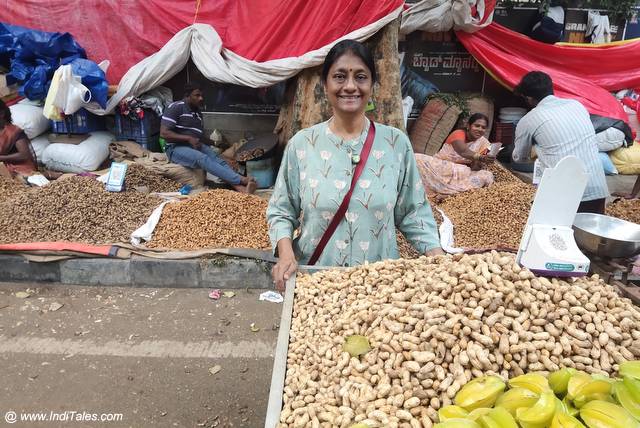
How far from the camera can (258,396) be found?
113 inches

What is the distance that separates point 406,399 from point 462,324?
0.25 m

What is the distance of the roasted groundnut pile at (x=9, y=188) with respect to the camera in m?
5.02

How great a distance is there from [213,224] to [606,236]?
3.32 m

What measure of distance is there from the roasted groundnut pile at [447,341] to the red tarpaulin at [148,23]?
190 inches

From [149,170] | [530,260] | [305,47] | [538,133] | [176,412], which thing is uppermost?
[305,47]

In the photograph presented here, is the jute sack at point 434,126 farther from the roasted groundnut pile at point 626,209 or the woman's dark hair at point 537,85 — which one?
the woman's dark hair at point 537,85

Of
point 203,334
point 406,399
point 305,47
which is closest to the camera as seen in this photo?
point 406,399

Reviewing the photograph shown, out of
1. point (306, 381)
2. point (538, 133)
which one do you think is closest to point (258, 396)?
point (306, 381)

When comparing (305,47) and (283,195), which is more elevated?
(305,47)

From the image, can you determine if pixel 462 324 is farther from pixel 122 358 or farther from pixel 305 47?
pixel 305 47

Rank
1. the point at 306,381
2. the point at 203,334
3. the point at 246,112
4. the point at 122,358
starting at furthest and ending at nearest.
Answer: the point at 246,112 → the point at 203,334 → the point at 122,358 → the point at 306,381

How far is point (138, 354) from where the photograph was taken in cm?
321

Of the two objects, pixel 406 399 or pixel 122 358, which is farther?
pixel 122 358

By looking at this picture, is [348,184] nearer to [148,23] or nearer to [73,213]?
[73,213]
